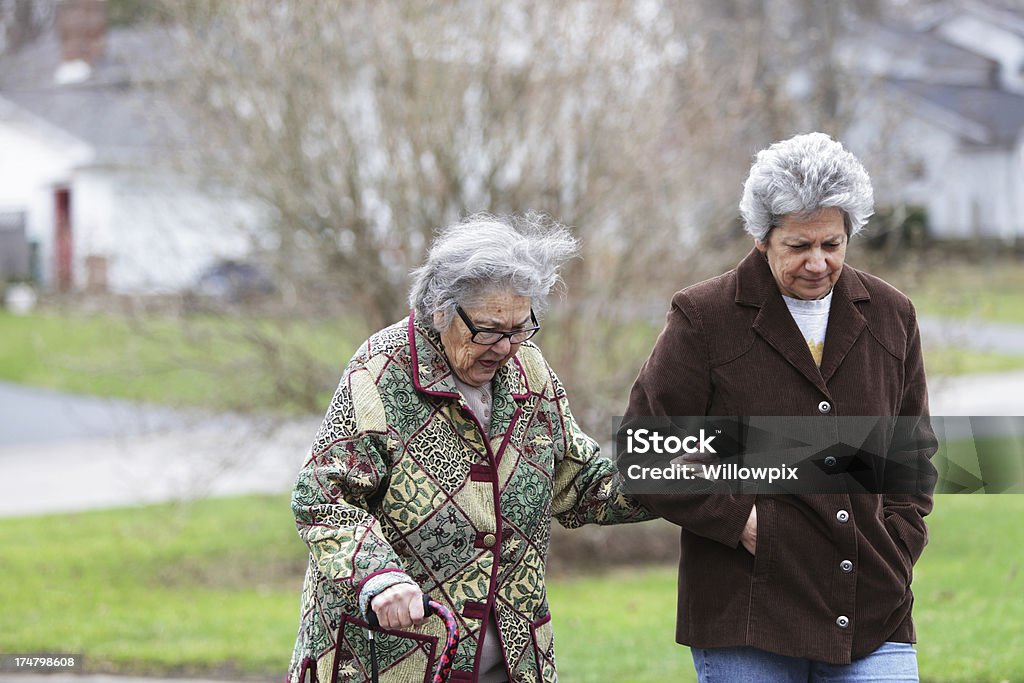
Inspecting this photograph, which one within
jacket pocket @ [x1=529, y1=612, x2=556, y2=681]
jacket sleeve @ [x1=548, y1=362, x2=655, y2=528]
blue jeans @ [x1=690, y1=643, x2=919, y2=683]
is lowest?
blue jeans @ [x1=690, y1=643, x2=919, y2=683]

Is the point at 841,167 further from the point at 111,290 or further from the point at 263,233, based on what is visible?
the point at 111,290

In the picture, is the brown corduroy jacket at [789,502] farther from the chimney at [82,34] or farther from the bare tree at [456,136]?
the chimney at [82,34]

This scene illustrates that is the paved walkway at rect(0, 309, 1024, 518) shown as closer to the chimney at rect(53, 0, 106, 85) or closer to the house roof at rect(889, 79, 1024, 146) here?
the house roof at rect(889, 79, 1024, 146)

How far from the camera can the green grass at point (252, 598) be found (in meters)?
6.62

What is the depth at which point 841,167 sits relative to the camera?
3.13 meters

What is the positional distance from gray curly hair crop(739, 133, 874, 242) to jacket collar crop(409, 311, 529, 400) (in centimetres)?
71

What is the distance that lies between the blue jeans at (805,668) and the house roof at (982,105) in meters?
9.48

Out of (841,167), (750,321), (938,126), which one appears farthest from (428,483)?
(938,126)

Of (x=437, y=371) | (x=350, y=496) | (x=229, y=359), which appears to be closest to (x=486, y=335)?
(x=437, y=371)

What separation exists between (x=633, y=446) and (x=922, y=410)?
73cm

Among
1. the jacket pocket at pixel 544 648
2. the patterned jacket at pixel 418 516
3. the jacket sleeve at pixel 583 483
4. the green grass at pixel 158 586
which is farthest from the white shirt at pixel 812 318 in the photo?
the green grass at pixel 158 586

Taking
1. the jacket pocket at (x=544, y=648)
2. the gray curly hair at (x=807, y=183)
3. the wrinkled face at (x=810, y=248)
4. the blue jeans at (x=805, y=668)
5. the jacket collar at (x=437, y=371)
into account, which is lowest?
the blue jeans at (x=805, y=668)

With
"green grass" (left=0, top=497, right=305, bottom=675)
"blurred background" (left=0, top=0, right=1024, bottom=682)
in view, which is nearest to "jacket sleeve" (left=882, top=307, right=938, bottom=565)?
"blurred background" (left=0, top=0, right=1024, bottom=682)

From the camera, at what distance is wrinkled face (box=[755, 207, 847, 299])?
3.15 metres
